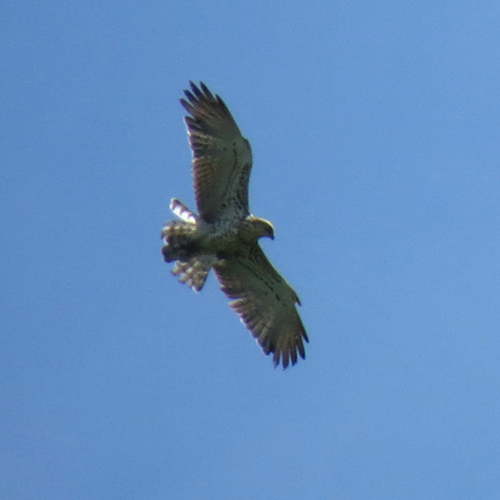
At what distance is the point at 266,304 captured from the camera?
20438 millimetres

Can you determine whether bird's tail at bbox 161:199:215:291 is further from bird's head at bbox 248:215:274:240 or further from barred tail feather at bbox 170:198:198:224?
bird's head at bbox 248:215:274:240

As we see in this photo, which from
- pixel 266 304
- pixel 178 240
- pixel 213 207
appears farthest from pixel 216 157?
pixel 266 304

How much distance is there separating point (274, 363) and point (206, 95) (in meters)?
3.69

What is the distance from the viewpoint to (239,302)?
803 inches

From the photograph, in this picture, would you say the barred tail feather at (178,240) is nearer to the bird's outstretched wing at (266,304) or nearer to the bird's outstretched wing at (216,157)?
the bird's outstretched wing at (216,157)

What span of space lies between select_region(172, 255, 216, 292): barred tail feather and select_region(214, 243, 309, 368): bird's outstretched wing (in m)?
0.42

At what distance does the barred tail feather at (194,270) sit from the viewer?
64.5 feet

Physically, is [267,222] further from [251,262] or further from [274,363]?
[274,363]

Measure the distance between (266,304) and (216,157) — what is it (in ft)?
7.43

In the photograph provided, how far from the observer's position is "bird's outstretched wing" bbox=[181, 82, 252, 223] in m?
19.3

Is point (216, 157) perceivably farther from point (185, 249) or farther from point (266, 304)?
point (266, 304)

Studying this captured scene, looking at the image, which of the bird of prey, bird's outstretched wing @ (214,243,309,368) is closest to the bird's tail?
the bird of prey

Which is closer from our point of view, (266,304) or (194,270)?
(194,270)

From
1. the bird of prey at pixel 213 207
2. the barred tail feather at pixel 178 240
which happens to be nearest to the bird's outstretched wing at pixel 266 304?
the bird of prey at pixel 213 207
